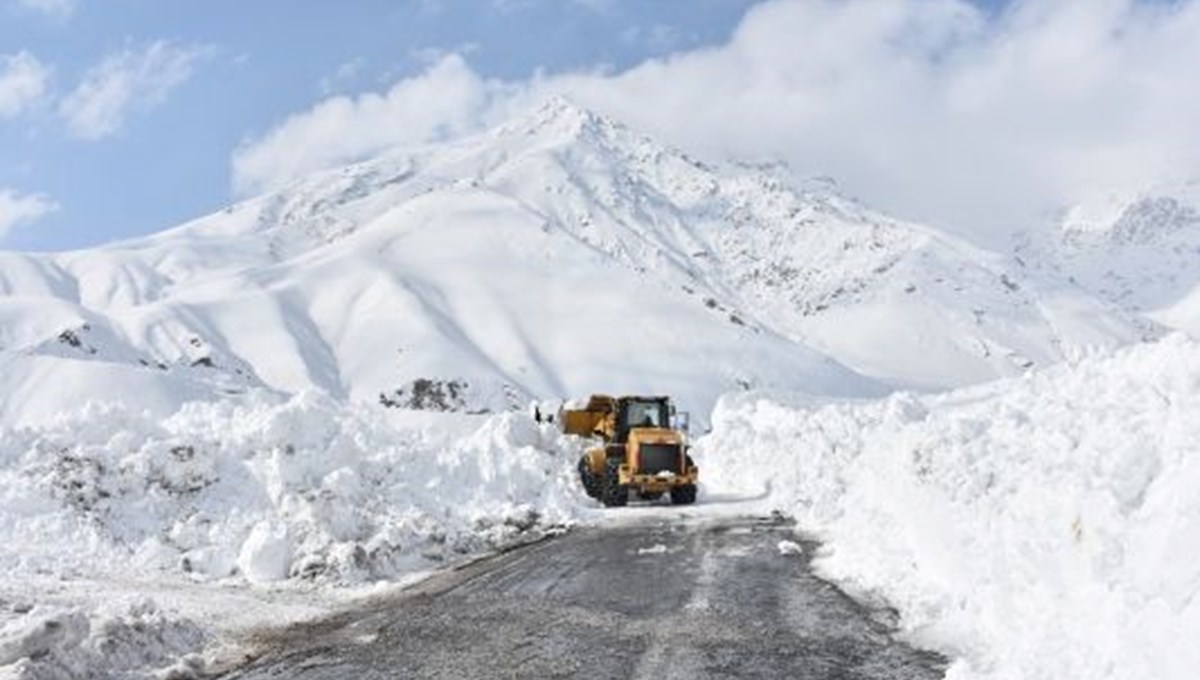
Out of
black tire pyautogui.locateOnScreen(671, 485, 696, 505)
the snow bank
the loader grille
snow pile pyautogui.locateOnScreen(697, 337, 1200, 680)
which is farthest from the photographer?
black tire pyautogui.locateOnScreen(671, 485, 696, 505)

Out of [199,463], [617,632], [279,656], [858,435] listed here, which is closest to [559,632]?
[617,632]

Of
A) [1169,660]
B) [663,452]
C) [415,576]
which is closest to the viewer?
[1169,660]

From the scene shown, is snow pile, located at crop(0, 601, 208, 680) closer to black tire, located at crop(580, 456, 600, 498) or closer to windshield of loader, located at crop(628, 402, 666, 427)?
black tire, located at crop(580, 456, 600, 498)

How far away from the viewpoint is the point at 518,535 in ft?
81.7

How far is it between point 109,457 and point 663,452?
47.6 feet

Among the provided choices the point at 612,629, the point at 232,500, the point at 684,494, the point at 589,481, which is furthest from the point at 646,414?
the point at 612,629

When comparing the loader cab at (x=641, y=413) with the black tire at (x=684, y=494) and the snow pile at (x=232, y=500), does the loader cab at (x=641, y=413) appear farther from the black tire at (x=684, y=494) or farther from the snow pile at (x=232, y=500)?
the snow pile at (x=232, y=500)

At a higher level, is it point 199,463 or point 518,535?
point 199,463

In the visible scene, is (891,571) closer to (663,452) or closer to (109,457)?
(109,457)

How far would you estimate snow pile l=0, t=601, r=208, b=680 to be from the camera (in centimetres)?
1065

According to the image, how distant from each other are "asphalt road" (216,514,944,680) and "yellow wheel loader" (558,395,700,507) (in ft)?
38.3

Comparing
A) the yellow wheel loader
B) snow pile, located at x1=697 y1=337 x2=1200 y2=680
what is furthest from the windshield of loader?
snow pile, located at x1=697 y1=337 x2=1200 y2=680

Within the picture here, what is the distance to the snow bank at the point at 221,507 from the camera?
1784 centimetres

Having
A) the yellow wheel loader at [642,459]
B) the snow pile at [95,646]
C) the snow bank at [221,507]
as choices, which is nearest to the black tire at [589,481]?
the yellow wheel loader at [642,459]
